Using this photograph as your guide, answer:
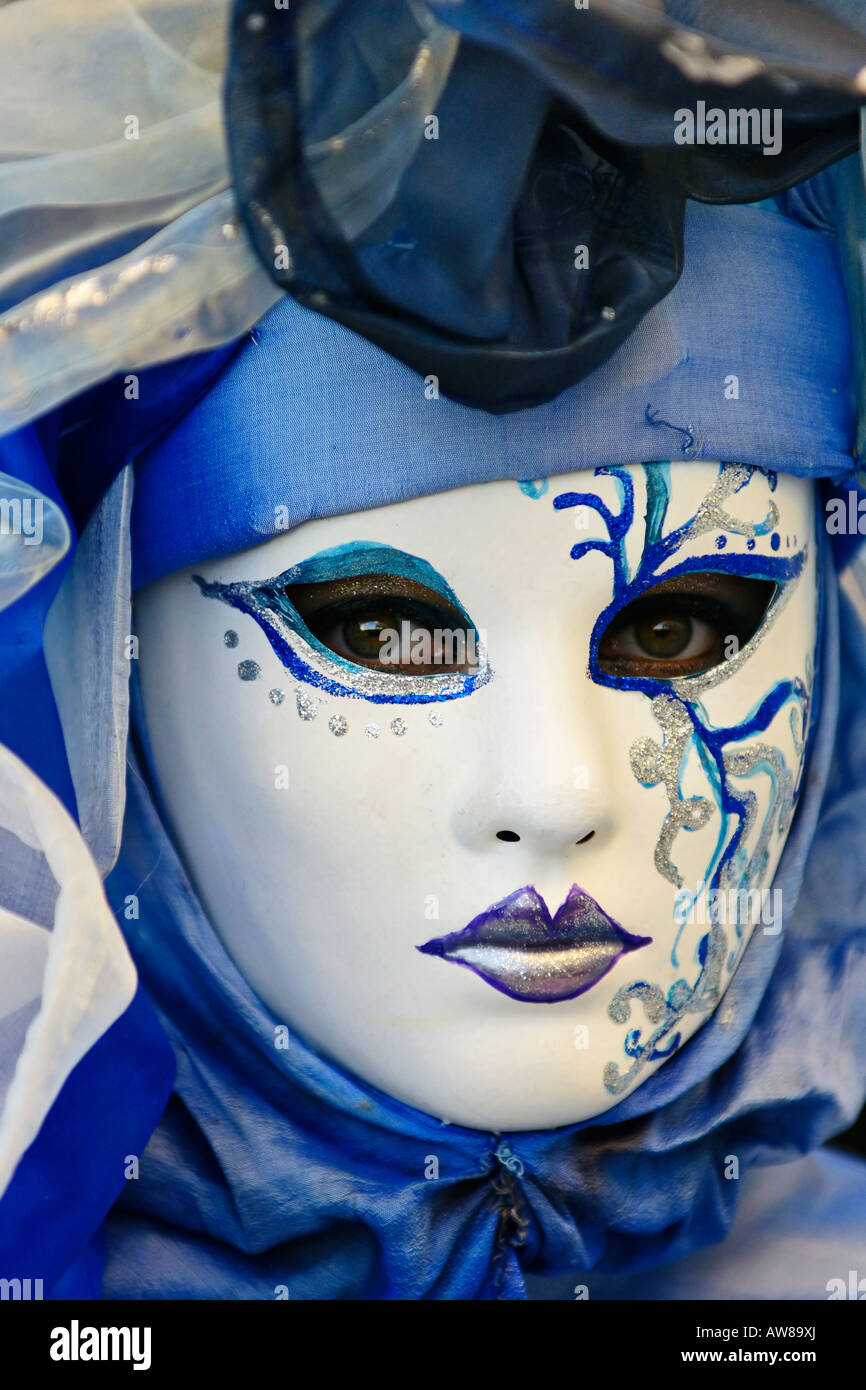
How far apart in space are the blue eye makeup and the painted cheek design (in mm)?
108

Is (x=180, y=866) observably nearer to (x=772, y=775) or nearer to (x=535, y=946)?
(x=535, y=946)

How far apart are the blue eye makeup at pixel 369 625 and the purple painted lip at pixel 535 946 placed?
0.59 feet

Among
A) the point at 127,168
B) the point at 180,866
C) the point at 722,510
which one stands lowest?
the point at 180,866

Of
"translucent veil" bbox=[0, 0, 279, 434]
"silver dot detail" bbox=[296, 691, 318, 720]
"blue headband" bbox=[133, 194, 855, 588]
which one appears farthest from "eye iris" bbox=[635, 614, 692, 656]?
"translucent veil" bbox=[0, 0, 279, 434]

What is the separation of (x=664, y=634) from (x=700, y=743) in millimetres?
96

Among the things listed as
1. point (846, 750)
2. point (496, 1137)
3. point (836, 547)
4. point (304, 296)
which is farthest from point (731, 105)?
point (496, 1137)

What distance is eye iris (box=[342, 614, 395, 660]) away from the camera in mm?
1253

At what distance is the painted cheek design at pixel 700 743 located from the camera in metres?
1.24

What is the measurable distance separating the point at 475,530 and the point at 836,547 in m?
0.46

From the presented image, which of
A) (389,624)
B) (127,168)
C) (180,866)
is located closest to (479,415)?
(389,624)

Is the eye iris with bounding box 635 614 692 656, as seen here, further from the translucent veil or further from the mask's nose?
the translucent veil

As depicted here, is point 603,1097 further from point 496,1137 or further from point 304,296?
point 304,296

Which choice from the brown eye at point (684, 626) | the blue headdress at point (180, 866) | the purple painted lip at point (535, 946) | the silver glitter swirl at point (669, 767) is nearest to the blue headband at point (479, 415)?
the blue headdress at point (180, 866)

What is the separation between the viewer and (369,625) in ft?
4.12
